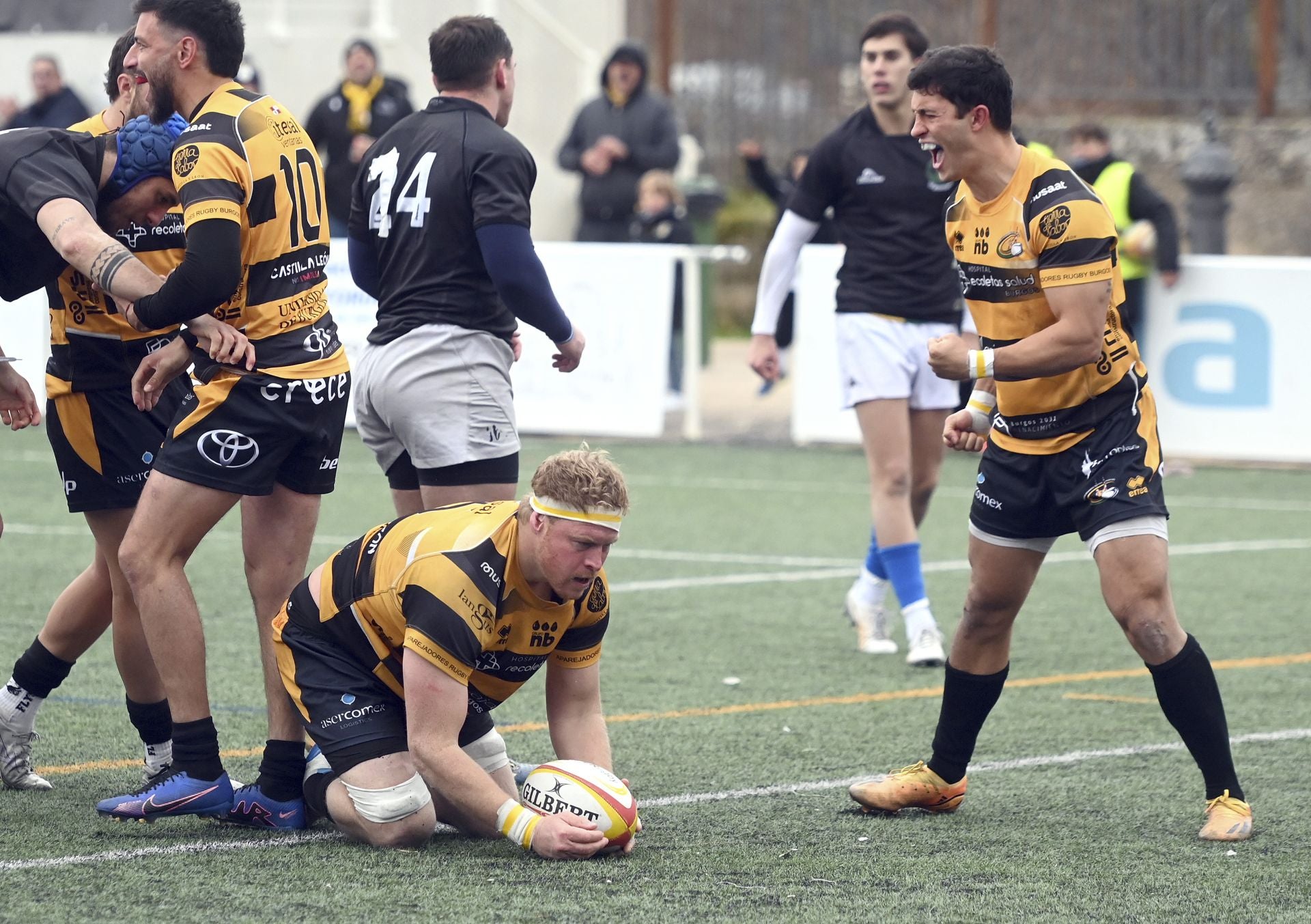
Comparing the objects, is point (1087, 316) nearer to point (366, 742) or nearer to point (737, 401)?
point (366, 742)

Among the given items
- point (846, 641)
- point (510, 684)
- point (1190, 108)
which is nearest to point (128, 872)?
point (510, 684)

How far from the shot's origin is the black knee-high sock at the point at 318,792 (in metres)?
4.94

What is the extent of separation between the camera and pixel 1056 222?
4.89 metres

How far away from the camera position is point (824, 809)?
5375 mm

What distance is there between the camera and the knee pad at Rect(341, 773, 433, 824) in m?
4.75

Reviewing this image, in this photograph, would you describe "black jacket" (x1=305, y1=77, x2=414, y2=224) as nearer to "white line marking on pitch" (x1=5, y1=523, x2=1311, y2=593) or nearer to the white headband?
"white line marking on pitch" (x1=5, y1=523, x2=1311, y2=593)

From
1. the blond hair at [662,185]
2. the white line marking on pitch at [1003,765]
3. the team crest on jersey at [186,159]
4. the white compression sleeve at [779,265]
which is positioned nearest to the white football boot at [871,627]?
the white compression sleeve at [779,265]

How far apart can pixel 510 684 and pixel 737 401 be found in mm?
12581

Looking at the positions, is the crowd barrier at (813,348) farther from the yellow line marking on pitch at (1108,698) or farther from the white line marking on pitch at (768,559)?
the yellow line marking on pitch at (1108,698)

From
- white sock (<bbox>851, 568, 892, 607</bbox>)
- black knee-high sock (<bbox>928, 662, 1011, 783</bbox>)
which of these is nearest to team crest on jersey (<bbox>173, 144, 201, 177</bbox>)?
black knee-high sock (<bbox>928, 662, 1011, 783</bbox>)

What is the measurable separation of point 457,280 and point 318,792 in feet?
5.19

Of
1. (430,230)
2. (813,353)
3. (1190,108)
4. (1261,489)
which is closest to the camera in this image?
(430,230)

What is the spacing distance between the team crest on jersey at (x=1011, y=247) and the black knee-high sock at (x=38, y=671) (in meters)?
2.79

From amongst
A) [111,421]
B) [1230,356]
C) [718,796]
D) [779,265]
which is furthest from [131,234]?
[1230,356]
